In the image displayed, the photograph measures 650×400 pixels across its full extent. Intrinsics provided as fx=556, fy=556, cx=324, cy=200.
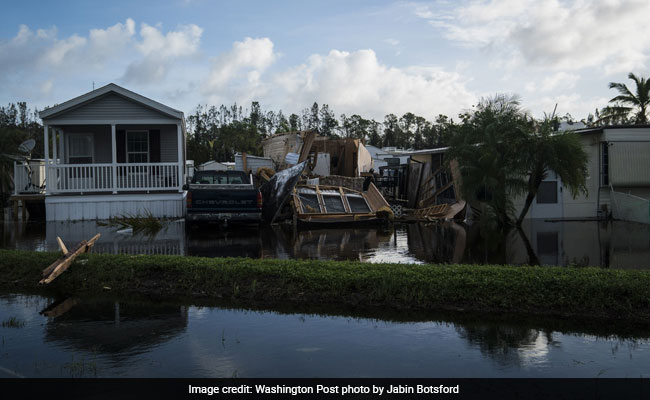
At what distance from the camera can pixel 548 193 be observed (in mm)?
21172

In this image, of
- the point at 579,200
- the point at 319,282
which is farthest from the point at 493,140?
the point at 319,282

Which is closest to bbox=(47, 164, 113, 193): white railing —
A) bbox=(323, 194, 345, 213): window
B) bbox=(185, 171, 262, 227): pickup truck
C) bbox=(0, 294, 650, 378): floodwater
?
bbox=(185, 171, 262, 227): pickup truck

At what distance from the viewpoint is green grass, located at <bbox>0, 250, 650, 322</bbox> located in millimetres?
7164

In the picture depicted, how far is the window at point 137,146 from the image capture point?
2145cm

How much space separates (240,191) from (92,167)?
6.65 meters

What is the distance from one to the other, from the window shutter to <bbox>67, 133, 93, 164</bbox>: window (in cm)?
225

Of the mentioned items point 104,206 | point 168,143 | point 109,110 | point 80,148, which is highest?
point 109,110

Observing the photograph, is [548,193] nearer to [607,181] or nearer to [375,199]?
[607,181]

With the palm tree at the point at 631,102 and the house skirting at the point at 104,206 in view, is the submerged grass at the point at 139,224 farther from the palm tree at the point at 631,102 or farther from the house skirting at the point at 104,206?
the palm tree at the point at 631,102
